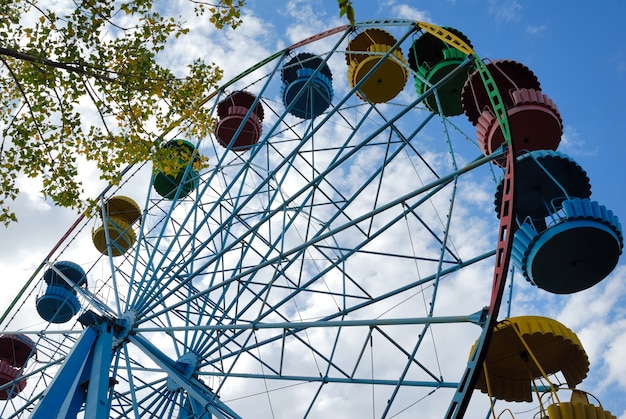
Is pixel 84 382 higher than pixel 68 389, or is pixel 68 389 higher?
pixel 84 382

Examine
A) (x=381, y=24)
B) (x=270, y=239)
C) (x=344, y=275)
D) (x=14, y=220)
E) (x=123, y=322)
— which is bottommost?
(x=14, y=220)

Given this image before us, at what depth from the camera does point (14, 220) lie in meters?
7.38

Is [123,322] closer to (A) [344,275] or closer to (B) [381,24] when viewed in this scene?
(A) [344,275]

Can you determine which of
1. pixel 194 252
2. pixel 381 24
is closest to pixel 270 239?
pixel 194 252

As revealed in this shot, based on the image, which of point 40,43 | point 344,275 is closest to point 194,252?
point 344,275

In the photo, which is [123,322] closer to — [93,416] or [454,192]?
[93,416]

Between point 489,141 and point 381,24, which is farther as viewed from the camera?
point 381,24

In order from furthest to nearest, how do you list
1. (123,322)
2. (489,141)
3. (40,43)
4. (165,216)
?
1. (165,216)
2. (123,322)
3. (489,141)
4. (40,43)

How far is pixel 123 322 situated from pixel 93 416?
2.86 m

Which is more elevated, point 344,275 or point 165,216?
point 165,216

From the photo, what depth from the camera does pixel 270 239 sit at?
12242 mm

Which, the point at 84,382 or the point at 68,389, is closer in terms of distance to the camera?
the point at 68,389

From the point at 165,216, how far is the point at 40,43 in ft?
19.1

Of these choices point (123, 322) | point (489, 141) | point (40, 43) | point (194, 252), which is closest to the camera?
point (40, 43)
